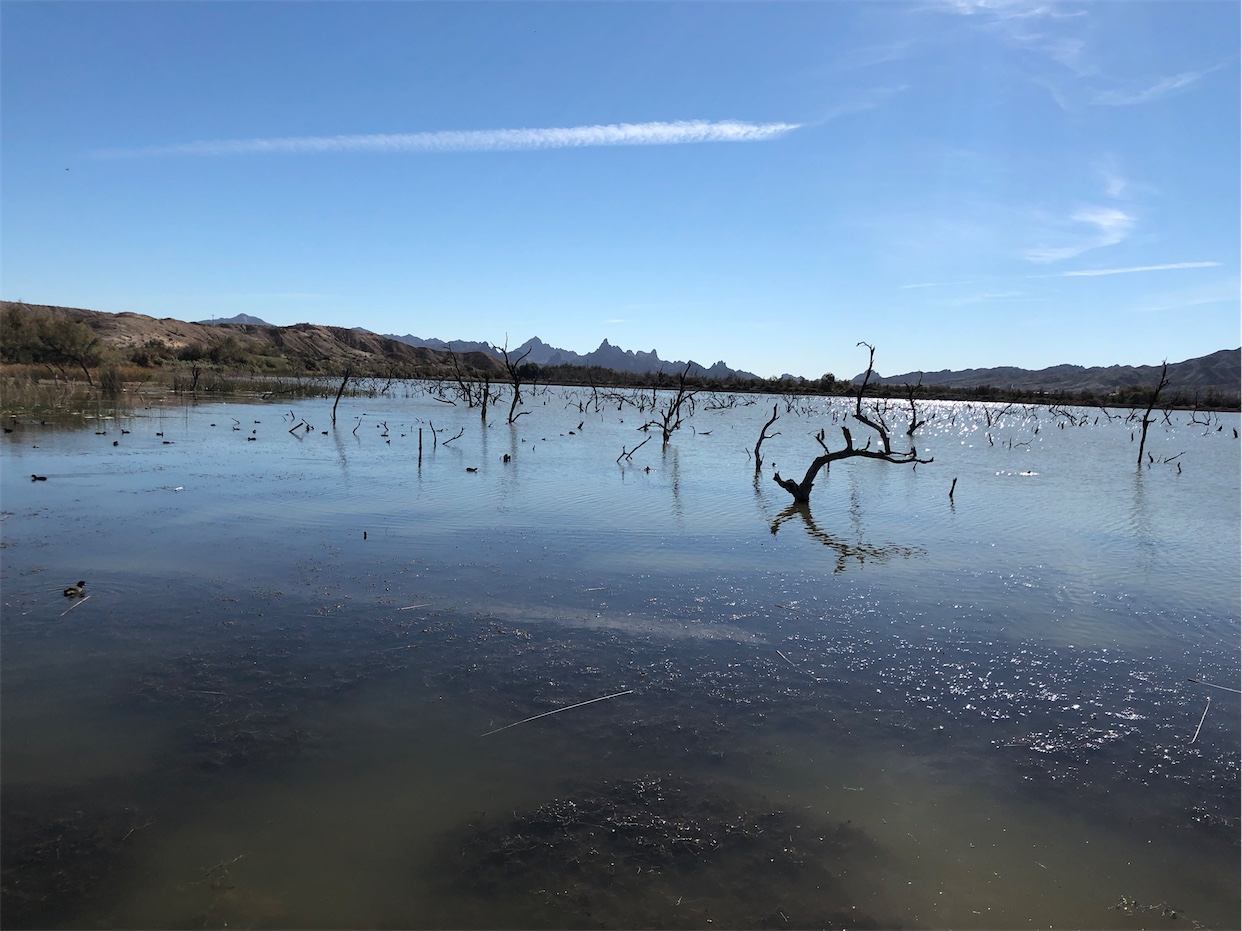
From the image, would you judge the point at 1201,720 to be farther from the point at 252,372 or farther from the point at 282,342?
the point at 282,342

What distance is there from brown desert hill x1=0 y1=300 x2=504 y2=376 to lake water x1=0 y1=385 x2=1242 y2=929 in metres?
46.5

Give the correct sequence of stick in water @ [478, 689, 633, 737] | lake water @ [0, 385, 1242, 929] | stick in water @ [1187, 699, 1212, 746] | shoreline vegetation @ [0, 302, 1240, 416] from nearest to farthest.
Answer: lake water @ [0, 385, 1242, 929] < stick in water @ [478, 689, 633, 737] < stick in water @ [1187, 699, 1212, 746] < shoreline vegetation @ [0, 302, 1240, 416]

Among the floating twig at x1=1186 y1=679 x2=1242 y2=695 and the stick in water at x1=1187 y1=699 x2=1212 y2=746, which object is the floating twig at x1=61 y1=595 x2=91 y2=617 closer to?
the stick in water at x1=1187 y1=699 x2=1212 y2=746

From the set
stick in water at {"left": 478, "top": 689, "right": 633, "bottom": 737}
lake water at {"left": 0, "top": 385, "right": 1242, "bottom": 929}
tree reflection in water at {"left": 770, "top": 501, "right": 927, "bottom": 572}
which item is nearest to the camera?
lake water at {"left": 0, "top": 385, "right": 1242, "bottom": 929}

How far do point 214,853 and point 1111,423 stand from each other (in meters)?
57.5

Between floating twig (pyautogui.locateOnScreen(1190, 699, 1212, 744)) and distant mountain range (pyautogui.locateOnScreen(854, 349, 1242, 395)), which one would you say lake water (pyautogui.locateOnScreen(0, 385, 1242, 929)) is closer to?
floating twig (pyautogui.locateOnScreen(1190, 699, 1212, 744))

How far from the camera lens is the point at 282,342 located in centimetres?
10362

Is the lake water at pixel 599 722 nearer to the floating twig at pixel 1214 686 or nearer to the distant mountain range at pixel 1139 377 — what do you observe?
the floating twig at pixel 1214 686

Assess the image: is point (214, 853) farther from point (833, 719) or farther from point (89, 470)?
point (89, 470)

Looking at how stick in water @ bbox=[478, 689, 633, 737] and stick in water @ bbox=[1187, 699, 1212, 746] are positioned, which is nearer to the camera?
stick in water @ bbox=[478, 689, 633, 737]

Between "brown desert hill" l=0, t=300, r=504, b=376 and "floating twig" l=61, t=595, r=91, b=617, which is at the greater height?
"brown desert hill" l=0, t=300, r=504, b=376

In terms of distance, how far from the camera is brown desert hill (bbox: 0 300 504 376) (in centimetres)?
7431

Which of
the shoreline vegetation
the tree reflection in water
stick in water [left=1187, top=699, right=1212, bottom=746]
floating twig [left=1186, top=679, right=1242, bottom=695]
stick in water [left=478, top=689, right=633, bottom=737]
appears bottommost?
stick in water [left=1187, top=699, right=1212, bottom=746]

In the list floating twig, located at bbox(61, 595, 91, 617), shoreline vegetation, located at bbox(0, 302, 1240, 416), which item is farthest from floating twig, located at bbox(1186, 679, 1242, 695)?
shoreline vegetation, located at bbox(0, 302, 1240, 416)
